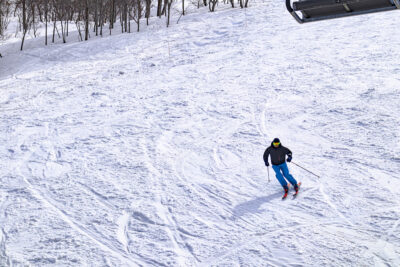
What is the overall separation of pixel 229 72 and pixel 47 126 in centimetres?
887

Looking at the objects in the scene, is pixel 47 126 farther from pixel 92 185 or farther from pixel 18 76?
pixel 18 76

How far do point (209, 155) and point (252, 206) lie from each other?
3277 millimetres

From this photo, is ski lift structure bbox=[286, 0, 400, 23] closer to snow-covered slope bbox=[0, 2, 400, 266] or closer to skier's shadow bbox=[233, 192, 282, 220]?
snow-covered slope bbox=[0, 2, 400, 266]

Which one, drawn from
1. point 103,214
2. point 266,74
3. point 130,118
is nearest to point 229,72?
point 266,74

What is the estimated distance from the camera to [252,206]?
31.3 feet

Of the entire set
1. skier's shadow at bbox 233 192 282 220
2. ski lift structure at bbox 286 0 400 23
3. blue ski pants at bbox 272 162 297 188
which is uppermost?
ski lift structure at bbox 286 0 400 23

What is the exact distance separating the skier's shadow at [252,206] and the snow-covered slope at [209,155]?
5 cm

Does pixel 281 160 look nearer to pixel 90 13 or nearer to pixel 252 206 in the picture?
pixel 252 206

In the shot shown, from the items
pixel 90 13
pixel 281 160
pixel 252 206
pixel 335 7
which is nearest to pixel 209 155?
pixel 281 160

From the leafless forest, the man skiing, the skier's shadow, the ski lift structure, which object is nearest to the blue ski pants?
the man skiing

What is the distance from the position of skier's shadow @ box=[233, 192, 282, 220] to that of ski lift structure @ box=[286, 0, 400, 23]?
450cm

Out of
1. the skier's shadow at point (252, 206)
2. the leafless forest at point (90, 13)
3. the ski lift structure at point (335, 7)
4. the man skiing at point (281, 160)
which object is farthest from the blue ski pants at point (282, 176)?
the leafless forest at point (90, 13)

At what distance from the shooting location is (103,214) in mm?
9562

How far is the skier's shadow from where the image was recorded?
367 inches
